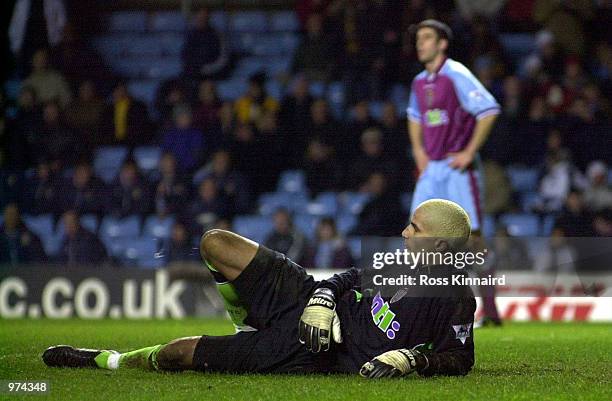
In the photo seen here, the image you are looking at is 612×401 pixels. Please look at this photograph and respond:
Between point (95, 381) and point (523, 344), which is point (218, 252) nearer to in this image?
point (95, 381)

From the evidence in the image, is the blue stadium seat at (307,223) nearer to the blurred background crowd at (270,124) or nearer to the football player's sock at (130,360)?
the blurred background crowd at (270,124)

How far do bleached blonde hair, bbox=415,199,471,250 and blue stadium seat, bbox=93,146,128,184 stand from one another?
30.4 ft

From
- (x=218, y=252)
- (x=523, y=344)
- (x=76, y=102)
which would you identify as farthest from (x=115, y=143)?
(x=218, y=252)

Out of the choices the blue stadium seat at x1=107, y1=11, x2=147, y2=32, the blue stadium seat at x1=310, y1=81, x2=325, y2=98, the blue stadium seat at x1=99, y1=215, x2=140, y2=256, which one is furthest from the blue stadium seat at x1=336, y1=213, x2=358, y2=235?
the blue stadium seat at x1=107, y1=11, x2=147, y2=32

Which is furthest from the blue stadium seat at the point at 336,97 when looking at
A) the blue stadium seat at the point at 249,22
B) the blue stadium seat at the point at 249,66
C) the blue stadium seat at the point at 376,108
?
the blue stadium seat at the point at 249,22

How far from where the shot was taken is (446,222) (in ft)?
15.4

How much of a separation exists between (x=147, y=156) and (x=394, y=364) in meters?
9.51

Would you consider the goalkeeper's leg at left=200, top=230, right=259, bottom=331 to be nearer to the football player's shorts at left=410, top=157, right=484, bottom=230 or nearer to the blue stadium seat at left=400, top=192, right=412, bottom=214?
the football player's shorts at left=410, top=157, right=484, bottom=230

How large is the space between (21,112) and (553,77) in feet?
20.7

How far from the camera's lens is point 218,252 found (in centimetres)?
480

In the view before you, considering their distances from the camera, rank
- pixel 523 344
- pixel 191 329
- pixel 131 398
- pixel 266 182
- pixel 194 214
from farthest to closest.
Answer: pixel 266 182 → pixel 194 214 → pixel 191 329 → pixel 523 344 → pixel 131 398

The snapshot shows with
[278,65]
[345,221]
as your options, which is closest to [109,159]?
[278,65]

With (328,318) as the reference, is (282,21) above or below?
above

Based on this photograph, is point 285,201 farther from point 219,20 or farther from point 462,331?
point 462,331
